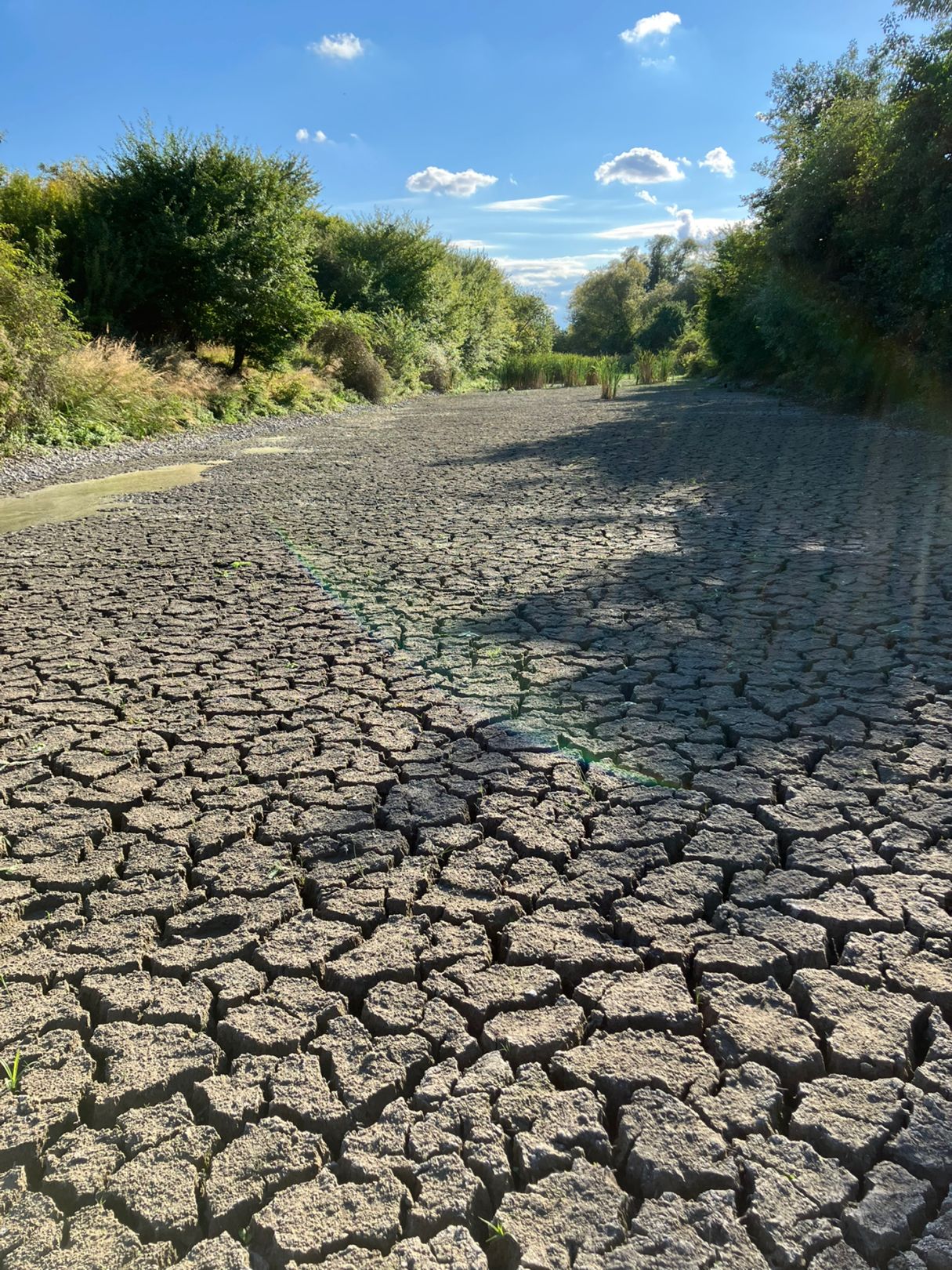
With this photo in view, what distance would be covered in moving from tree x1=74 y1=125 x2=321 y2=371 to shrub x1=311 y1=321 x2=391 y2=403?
500 cm

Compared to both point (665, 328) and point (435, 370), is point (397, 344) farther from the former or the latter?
point (665, 328)

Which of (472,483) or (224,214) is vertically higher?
(224,214)

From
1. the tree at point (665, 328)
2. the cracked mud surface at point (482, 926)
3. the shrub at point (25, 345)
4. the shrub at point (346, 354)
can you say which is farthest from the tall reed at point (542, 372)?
the cracked mud surface at point (482, 926)

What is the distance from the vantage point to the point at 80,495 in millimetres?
10016

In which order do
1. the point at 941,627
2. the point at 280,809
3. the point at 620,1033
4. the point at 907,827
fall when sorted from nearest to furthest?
the point at 620,1033, the point at 907,827, the point at 280,809, the point at 941,627

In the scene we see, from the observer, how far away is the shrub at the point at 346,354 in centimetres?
2575

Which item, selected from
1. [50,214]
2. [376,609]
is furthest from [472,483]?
[50,214]

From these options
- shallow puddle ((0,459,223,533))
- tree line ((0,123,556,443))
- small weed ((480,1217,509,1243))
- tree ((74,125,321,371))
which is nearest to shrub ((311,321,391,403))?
tree line ((0,123,556,443))

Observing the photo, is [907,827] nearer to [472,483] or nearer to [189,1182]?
[189,1182]

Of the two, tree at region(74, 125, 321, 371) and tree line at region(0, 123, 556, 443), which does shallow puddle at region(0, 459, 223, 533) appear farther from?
tree at region(74, 125, 321, 371)

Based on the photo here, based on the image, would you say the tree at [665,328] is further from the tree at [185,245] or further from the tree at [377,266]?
the tree at [185,245]

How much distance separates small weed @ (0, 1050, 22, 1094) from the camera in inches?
79.7

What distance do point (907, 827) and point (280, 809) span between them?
2.05 meters

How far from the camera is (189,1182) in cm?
178
